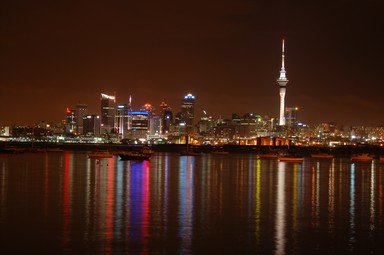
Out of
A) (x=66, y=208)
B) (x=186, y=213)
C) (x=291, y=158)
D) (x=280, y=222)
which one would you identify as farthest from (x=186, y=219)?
(x=291, y=158)

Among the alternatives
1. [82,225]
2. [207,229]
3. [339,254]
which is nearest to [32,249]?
[82,225]

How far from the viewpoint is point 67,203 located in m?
28.3

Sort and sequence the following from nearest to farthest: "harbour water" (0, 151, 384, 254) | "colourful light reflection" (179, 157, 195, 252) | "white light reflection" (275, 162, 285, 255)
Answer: "harbour water" (0, 151, 384, 254), "white light reflection" (275, 162, 285, 255), "colourful light reflection" (179, 157, 195, 252)

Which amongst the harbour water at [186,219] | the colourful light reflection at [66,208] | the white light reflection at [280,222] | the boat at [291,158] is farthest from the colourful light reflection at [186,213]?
the boat at [291,158]

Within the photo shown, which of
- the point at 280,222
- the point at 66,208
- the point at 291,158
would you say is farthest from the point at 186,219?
the point at 291,158

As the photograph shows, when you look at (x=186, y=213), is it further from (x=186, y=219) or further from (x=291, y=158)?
(x=291, y=158)

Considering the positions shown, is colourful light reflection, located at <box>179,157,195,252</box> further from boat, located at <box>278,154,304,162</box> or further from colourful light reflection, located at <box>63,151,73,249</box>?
boat, located at <box>278,154,304,162</box>

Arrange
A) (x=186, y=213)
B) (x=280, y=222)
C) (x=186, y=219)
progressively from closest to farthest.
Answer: (x=280, y=222) < (x=186, y=219) < (x=186, y=213)

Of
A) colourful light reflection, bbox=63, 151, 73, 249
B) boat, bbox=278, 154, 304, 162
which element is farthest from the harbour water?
boat, bbox=278, 154, 304, 162

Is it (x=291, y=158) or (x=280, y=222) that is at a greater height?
(x=291, y=158)

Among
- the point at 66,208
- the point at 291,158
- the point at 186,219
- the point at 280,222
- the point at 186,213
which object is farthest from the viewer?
the point at 291,158

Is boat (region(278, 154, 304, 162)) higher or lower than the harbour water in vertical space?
higher

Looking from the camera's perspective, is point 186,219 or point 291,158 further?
point 291,158

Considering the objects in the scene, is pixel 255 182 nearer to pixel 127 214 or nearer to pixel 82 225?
pixel 127 214
